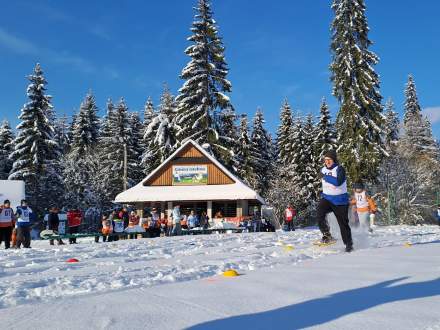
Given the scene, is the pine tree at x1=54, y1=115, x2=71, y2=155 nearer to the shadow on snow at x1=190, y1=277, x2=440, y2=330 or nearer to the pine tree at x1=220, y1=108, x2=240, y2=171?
the pine tree at x1=220, y1=108, x2=240, y2=171

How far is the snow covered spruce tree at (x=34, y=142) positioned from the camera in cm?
3772

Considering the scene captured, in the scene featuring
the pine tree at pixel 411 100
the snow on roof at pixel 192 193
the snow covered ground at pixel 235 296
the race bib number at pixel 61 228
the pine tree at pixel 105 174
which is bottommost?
the snow covered ground at pixel 235 296

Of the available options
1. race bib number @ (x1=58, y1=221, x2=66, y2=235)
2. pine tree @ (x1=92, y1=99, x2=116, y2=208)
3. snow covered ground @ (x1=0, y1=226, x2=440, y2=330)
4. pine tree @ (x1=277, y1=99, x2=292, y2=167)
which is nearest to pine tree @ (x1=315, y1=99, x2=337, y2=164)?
pine tree @ (x1=277, y1=99, x2=292, y2=167)

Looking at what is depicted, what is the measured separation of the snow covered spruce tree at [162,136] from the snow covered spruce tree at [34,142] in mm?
8992

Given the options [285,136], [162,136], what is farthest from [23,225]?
[285,136]

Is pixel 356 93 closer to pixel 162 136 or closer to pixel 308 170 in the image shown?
pixel 308 170

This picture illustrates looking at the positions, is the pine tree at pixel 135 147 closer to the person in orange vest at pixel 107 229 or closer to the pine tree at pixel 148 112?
the pine tree at pixel 148 112

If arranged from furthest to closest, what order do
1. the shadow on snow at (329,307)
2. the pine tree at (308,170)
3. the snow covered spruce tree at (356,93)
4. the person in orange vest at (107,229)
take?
1. the pine tree at (308,170)
2. the snow covered spruce tree at (356,93)
3. the person in orange vest at (107,229)
4. the shadow on snow at (329,307)

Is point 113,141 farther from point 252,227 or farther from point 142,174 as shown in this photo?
point 252,227

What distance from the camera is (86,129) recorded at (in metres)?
54.0

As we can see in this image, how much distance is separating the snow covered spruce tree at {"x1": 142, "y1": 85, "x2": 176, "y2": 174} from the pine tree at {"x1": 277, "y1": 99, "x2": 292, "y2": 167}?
13.6 meters

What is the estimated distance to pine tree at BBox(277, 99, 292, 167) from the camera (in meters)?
51.0

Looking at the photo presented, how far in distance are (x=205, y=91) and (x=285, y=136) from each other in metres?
18.7

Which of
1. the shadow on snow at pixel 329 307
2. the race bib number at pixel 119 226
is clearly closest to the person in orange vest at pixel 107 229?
the race bib number at pixel 119 226
